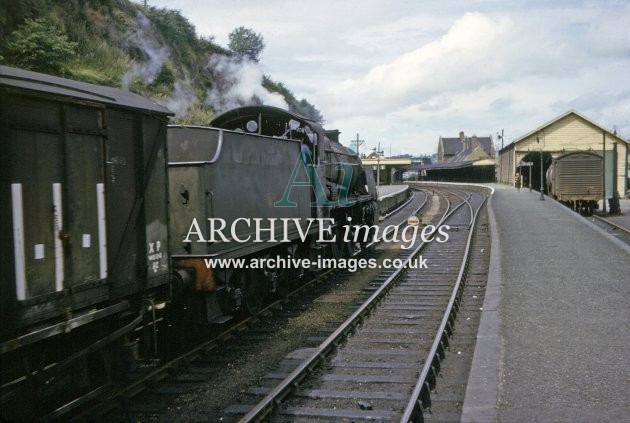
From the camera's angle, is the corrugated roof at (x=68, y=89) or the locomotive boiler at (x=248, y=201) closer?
the corrugated roof at (x=68, y=89)

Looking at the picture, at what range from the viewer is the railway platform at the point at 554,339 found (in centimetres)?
507

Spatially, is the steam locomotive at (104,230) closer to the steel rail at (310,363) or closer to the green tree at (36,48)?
the steel rail at (310,363)

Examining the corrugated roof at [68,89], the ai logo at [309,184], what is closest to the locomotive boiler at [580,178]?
the ai logo at [309,184]

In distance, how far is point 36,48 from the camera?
1590 cm

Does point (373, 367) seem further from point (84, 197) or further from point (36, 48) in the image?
point (36, 48)

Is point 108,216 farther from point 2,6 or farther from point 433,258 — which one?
point 2,6

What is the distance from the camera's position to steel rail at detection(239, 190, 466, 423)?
202 inches

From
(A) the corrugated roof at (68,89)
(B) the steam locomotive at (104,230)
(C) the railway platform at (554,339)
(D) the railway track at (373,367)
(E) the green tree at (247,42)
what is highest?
(E) the green tree at (247,42)

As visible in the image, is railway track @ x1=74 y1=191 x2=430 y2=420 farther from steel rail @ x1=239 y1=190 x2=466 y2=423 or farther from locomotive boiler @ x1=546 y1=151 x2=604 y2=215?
locomotive boiler @ x1=546 y1=151 x2=604 y2=215

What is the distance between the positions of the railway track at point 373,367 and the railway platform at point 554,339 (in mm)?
572

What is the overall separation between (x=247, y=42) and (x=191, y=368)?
4478cm

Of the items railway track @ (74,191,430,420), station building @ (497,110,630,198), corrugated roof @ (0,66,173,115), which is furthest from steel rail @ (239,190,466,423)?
station building @ (497,110,630,198)

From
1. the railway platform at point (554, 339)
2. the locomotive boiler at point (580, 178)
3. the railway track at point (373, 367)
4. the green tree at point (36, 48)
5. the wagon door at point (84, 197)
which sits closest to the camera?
the wagon door at point (84, 197)

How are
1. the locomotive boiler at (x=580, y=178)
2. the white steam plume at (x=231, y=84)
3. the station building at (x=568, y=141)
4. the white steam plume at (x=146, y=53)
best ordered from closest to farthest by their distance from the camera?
the white steam plume at (x=146, y=53) → the locomotive boiler at (x=580, y=178) → the white steam plume at (x=231, y=84) → the station building at (x=568, y=141)
